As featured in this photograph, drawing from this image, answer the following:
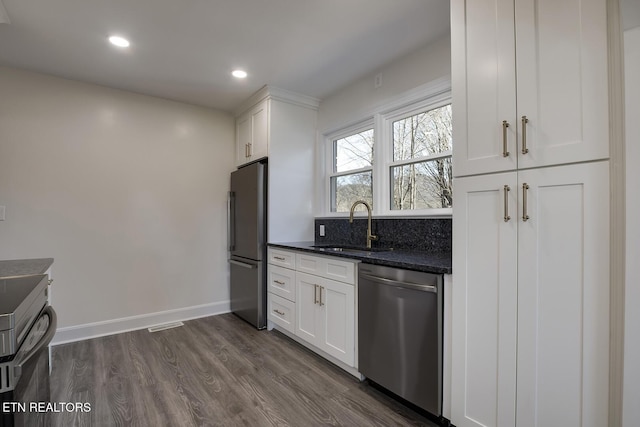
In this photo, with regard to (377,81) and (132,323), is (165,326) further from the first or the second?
(377,81)

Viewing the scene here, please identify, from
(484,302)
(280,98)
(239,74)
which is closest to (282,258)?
(280,98)

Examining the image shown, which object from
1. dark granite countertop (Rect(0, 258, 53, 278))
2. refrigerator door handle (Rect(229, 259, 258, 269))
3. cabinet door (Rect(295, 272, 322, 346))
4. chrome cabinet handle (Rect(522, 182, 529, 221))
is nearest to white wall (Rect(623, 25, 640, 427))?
chrome cabinet handle (Rect(522, 182, 529, 221))

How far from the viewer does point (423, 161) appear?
8.41 ft

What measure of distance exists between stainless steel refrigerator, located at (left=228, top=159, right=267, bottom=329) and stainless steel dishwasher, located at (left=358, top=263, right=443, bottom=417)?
56.5 inches

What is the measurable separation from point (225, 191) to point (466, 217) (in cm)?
299

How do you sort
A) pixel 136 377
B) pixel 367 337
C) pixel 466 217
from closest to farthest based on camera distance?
pixel 466 217 < pixel 367 337 < pixel 136 377

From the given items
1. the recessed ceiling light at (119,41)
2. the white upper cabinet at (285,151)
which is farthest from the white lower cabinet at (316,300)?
the recessed ceiling light at (119,41)

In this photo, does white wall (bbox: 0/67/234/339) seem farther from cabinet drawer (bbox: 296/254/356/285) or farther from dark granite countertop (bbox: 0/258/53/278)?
cabinet drawer (bbox: 296/254/356/285)

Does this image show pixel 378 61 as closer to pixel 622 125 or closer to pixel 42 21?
pixel 622 125

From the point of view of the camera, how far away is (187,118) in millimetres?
3600

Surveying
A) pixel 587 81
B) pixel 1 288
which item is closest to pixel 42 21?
pixel 1 288

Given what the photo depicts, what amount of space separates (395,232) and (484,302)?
121 centimetres

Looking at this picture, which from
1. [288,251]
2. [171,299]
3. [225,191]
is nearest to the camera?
[288,251]

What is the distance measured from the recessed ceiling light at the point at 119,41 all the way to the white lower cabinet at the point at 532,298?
2.57 metres
